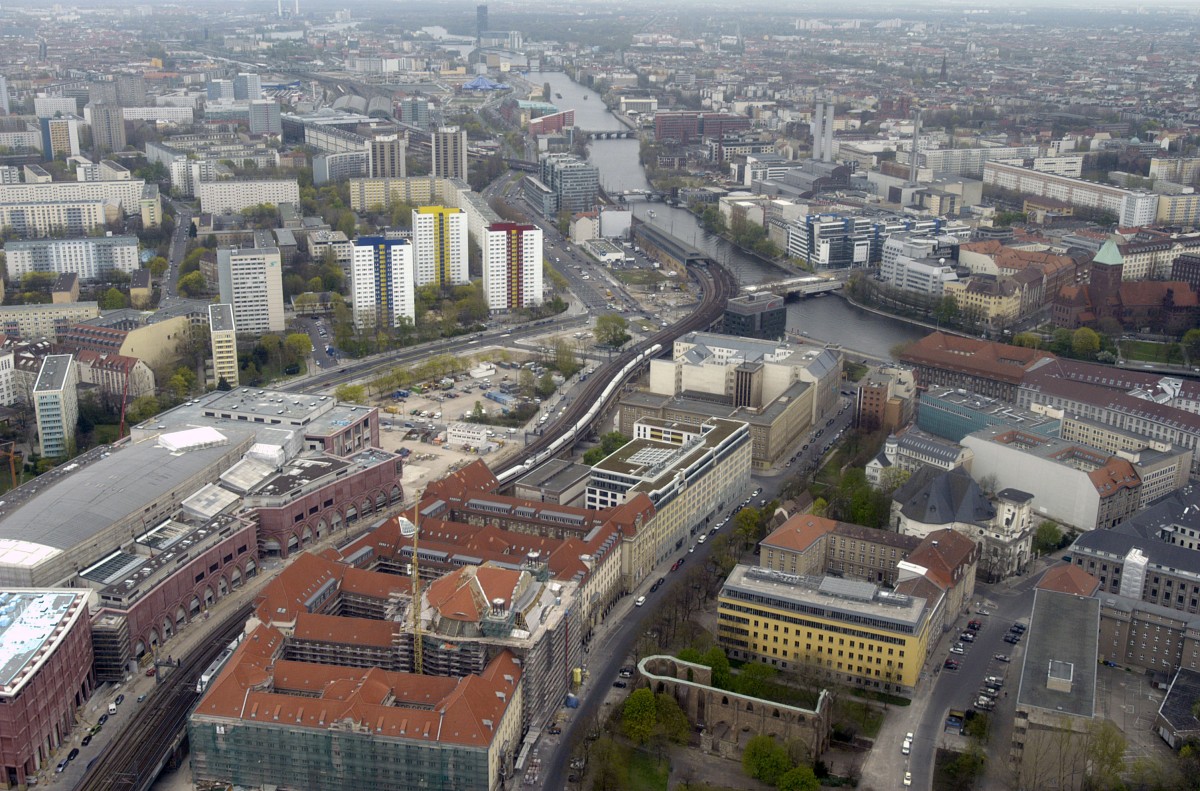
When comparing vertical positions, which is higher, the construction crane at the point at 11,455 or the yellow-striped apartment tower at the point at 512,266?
the yellow-striped apartment tower at the point at 512,266

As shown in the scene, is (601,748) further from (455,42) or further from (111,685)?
(455,42)

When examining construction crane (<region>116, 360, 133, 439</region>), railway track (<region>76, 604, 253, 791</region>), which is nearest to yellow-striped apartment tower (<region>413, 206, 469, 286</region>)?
construction crane (<region>116, 360, 133, 439</region>)

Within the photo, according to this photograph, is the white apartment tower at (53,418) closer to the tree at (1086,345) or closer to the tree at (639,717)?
the tree at (639,717)

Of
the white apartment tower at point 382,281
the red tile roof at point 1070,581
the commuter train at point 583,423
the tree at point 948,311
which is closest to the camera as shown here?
the red tile roof at point 1070,581

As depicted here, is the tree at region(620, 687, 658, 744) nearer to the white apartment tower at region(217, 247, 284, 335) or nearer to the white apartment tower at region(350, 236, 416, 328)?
the white apartment tower at region(350, 236, 416, 328)

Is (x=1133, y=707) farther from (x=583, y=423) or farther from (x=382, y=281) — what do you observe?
(x=382, y=281)

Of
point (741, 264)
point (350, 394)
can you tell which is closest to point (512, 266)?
point (350, 394)

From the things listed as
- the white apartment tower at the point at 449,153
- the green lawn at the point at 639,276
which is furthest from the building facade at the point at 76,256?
the green lawn at the point at 639,276
